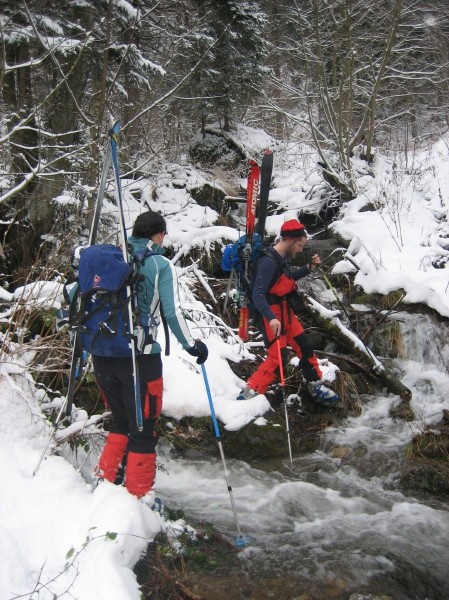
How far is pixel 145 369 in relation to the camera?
137 inches

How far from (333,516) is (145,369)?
2408 millimetres

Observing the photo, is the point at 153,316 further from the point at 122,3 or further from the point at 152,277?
the point at 122,3

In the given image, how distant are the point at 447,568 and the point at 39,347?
391 cm

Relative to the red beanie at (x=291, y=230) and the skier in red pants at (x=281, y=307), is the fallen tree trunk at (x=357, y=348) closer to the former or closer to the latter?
the skier in red pants at (x=281, y=307)

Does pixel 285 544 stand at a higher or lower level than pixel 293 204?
lower

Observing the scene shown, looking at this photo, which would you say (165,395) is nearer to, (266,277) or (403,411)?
(266,277)

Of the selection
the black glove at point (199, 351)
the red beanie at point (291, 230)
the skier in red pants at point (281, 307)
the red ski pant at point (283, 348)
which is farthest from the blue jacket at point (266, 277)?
the black glove at point (199, 351)

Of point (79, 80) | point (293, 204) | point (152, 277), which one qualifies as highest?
point (79, 80)

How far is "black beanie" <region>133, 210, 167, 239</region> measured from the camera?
3549 mm

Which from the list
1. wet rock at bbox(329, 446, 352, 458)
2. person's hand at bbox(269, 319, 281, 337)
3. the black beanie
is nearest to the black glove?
the black beanie

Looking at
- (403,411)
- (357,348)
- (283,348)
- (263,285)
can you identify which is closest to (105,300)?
(263,285)

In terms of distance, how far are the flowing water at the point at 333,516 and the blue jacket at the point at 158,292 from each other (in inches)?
68.4

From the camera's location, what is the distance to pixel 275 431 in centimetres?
564

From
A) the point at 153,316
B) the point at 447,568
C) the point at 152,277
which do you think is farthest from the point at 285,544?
the point at 152,277
